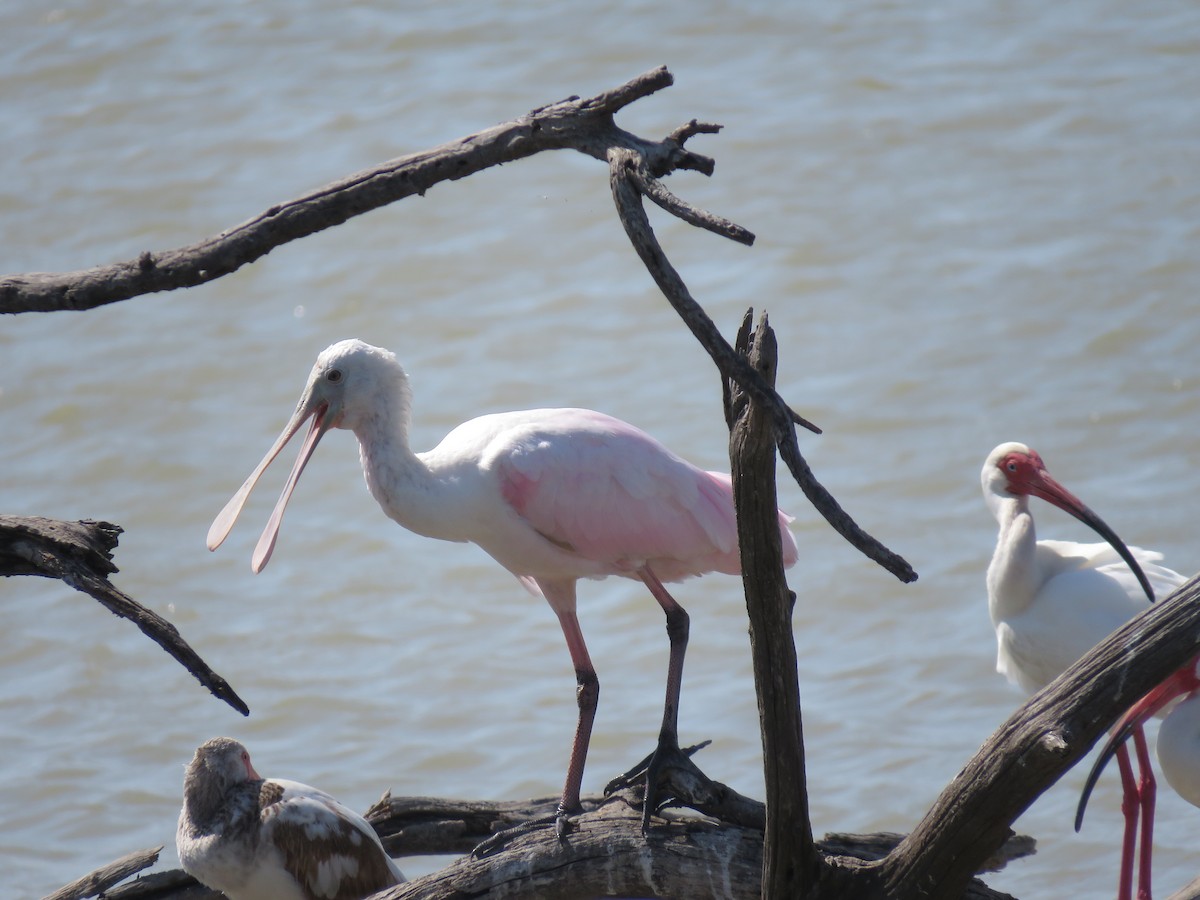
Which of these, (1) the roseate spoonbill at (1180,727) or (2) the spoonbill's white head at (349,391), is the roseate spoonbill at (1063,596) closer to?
(1) the roseate spoonbill at (1180,727)

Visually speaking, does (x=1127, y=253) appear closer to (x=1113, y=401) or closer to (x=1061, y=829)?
(x=1113, y=401)

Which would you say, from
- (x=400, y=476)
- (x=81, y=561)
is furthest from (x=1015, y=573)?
(x=81, y=561)

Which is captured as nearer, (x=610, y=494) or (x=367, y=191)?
(x=367, y=191)

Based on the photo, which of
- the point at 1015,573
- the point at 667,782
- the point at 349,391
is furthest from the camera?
the point at 1015,573

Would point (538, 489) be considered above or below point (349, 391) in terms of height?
below

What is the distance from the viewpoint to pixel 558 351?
43.8 feet

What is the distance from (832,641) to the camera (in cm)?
961

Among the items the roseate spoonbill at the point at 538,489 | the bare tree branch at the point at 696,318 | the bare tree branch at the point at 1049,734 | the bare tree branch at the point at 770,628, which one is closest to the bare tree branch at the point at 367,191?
the bare tree branch at the point at 696,318

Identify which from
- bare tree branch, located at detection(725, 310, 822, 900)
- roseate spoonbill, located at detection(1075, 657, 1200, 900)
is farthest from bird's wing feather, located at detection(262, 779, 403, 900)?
roseate spoonbill, located at detection(1075, 657, 1200, 900)

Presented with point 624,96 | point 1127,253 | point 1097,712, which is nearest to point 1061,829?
point 1097,712

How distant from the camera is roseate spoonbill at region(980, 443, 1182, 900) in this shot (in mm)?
6680

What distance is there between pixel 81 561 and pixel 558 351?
32.3ft

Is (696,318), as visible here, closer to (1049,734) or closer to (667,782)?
(1049,734)

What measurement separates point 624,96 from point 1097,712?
1471 mm
